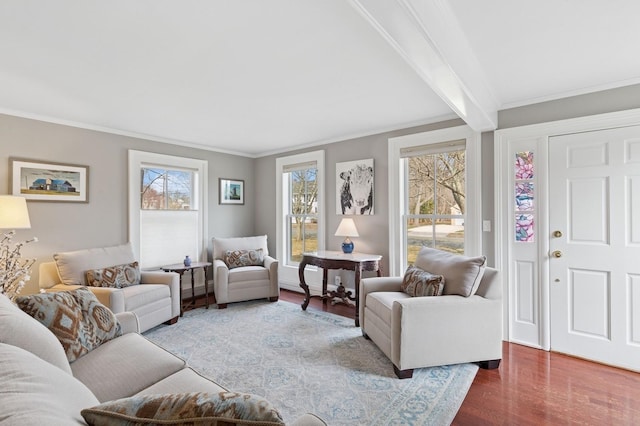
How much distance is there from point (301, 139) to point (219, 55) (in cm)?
241

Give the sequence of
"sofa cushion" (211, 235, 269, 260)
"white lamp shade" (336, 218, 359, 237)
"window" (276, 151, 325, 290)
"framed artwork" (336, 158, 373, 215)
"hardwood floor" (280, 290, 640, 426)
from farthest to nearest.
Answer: "window" (276, 151, 325, 290)
"sofa cushion" (211, 235, 269, 260)
"framed artwork" (336, 158, 373, 215)
"white lamp shade" (336, 218, 359, 237)
"hardwood floor" (280, 290, 640, 426)

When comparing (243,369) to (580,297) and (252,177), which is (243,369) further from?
(252,177)

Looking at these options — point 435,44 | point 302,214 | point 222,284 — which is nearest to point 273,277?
point 222,284

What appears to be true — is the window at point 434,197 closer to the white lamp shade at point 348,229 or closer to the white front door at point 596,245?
the white lamp shade at point 348,229

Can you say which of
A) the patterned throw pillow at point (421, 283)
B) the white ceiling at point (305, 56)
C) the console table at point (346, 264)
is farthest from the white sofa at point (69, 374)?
the console table at point (346, 264)

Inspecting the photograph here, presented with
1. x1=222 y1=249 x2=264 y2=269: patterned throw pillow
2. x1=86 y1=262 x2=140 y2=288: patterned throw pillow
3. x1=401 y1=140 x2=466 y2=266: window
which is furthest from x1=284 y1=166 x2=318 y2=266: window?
x1=86 y1=262 x2=140 y2=288: patterned throw pillow

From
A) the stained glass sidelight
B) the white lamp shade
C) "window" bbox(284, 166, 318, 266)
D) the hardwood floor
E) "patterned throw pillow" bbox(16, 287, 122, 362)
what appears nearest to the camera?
"patterned throw pillow" bbox(16, 287, 122, 362)

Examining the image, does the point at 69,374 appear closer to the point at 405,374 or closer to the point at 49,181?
the point at 405,374

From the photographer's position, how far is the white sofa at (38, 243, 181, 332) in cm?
304

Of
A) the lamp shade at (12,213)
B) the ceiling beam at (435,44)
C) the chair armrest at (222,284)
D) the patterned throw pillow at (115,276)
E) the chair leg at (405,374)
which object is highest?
the ceiling beam at (435,44)

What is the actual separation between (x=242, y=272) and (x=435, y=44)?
133 inches

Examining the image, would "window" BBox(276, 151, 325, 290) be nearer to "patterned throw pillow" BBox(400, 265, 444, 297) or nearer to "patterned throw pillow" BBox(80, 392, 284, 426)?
"patterned throw pillow" BBox(400, 265, 444, 297)

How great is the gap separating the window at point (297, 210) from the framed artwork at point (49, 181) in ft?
8.43

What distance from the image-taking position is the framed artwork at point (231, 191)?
16.5ft
